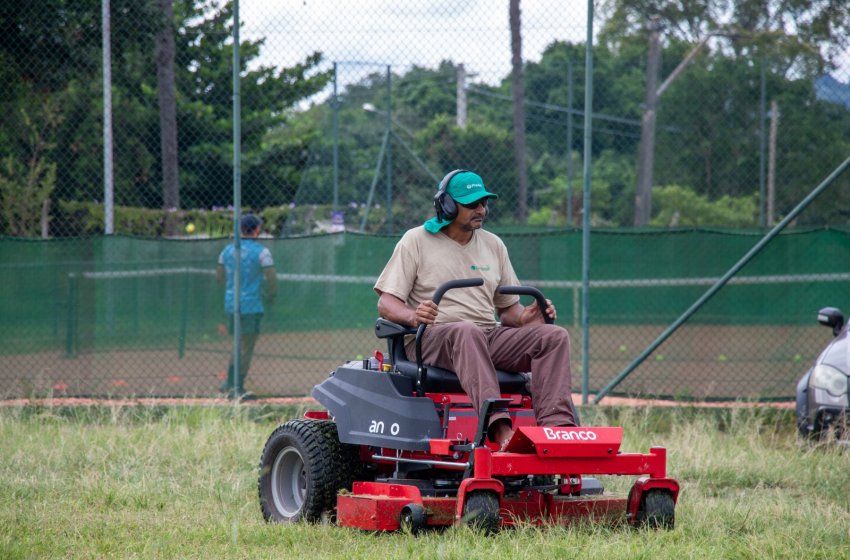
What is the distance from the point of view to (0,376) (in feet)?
33.7

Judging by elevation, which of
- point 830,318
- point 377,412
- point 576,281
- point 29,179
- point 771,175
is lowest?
point 377,412

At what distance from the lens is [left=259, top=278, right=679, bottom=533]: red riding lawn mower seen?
536cm

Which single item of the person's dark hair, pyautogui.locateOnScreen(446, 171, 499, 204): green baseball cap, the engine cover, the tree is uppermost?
the tree

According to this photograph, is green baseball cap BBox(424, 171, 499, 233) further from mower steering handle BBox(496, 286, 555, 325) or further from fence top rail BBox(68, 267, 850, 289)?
fence top rail BBox(68, 267, 850, 289)

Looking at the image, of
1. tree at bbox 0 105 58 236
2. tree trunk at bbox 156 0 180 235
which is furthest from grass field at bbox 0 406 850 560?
tree at bbox 0 105 58 236

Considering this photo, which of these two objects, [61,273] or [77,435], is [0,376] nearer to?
[61,273]

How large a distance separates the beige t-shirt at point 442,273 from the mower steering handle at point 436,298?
304 mm

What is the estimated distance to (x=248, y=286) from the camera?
10.5 metres

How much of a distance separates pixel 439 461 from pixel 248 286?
515cm

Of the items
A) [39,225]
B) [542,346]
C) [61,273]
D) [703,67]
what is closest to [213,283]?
[61,273]

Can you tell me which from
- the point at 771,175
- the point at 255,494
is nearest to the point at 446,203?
Result: the point at 255,494

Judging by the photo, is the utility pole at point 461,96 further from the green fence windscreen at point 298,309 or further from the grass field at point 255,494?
the grass field at point 255,494

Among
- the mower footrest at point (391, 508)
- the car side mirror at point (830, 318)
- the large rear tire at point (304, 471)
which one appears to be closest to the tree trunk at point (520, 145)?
the car side mirror at point (830, 318)

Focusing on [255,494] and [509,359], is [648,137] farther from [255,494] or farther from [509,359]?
[509,359]
